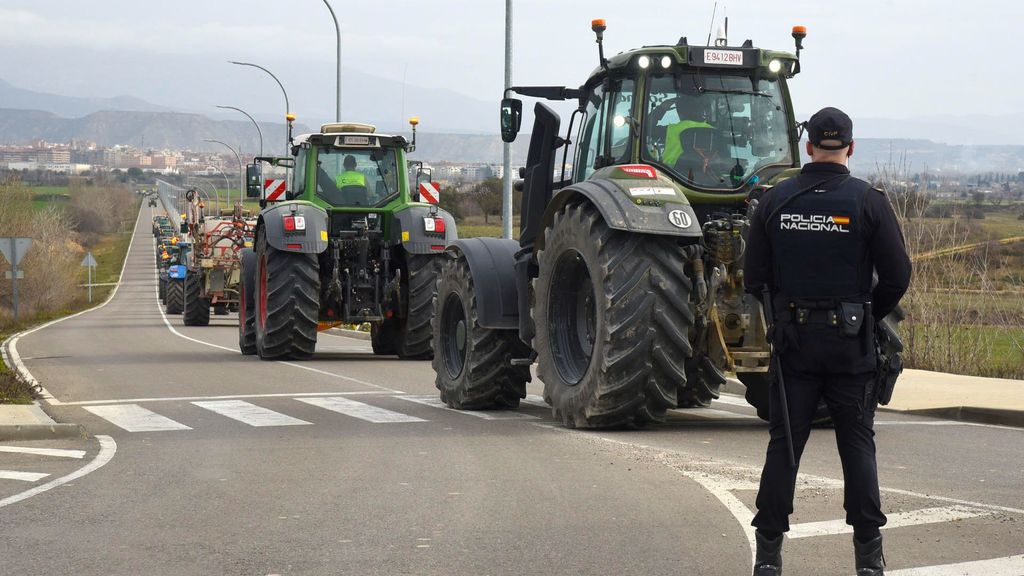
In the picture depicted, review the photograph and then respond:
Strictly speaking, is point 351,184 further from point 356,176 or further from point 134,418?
point 134,418

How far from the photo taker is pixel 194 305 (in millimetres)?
43469

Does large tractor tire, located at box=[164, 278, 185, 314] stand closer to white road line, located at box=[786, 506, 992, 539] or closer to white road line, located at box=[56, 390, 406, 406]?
white road line, located at box=[56, 390, 406, 406]

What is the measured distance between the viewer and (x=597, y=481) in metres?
9.37

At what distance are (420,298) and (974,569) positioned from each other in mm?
16871

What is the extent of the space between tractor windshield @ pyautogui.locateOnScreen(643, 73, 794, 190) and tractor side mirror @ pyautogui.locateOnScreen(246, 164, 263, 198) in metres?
13.0

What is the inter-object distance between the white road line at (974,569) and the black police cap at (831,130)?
193 centimetres

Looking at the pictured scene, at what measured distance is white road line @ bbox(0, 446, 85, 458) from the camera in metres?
11.3

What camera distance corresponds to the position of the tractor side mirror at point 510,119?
513 inches

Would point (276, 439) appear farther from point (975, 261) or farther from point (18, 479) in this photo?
point (975, 261)

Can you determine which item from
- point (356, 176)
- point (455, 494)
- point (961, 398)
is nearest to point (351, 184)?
point (356, 176)

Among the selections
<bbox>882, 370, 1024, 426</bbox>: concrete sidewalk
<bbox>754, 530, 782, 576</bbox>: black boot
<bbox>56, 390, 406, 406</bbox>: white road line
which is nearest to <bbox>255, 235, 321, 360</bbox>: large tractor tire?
<bbox>56, 390, 406, 406</bbox>: white road line

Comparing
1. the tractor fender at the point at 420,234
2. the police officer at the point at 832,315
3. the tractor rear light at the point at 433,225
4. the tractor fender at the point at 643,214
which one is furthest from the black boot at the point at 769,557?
the tractor rear light at the point at 433,225

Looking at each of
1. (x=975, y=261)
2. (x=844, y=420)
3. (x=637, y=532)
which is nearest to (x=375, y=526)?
(x=637, y=532)

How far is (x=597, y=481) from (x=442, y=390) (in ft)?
18.8
